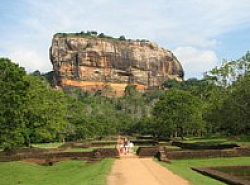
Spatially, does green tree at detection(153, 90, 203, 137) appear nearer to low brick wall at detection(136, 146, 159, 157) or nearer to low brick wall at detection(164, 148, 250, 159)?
low brick wall at detection(136, 146, 159, 157)

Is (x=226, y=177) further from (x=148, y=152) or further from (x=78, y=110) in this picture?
(x=78, y=110)

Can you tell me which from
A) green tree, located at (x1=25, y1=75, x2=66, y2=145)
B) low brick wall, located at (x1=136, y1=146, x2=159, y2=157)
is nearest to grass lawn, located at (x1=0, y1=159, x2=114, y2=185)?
low brick wall, located at (x1=136, y1=146, x2=159, y2=157)

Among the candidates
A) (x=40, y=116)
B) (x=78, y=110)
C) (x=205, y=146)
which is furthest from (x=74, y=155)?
(x=78, y=110)

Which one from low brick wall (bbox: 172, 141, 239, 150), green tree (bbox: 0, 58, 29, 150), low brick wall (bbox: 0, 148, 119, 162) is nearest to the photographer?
low brick wall (bbox: 0, 148, 119, 162)

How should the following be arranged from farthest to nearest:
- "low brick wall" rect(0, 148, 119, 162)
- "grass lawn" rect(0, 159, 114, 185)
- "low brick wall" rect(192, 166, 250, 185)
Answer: "low brick wall" rect(0, 148, 119, 162)
"grass lawn" rect(0, 159, 114, 185)
"low brick wall" rect(192, 166, 250, 185)

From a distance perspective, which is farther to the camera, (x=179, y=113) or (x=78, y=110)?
(x=78, y=110)

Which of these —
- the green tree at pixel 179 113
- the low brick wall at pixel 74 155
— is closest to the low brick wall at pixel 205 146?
the low brick wall at pixel 74 155

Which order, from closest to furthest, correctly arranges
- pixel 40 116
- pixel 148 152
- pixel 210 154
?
pixel 210 154 < pixel 148 152 < pixel 40 116

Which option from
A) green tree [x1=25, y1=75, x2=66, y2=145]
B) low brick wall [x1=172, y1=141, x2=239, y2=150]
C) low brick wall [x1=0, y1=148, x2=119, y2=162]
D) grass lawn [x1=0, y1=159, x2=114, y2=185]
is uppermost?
green tree [x1=25, y1=75, x2=66, y2=145]

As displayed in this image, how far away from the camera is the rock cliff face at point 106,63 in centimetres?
16862

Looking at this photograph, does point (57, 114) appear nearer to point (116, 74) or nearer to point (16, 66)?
point (16, 66)

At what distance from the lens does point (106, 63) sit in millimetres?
171875

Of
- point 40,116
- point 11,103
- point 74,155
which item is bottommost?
point 74,155

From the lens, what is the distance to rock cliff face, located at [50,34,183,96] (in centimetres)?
16862
